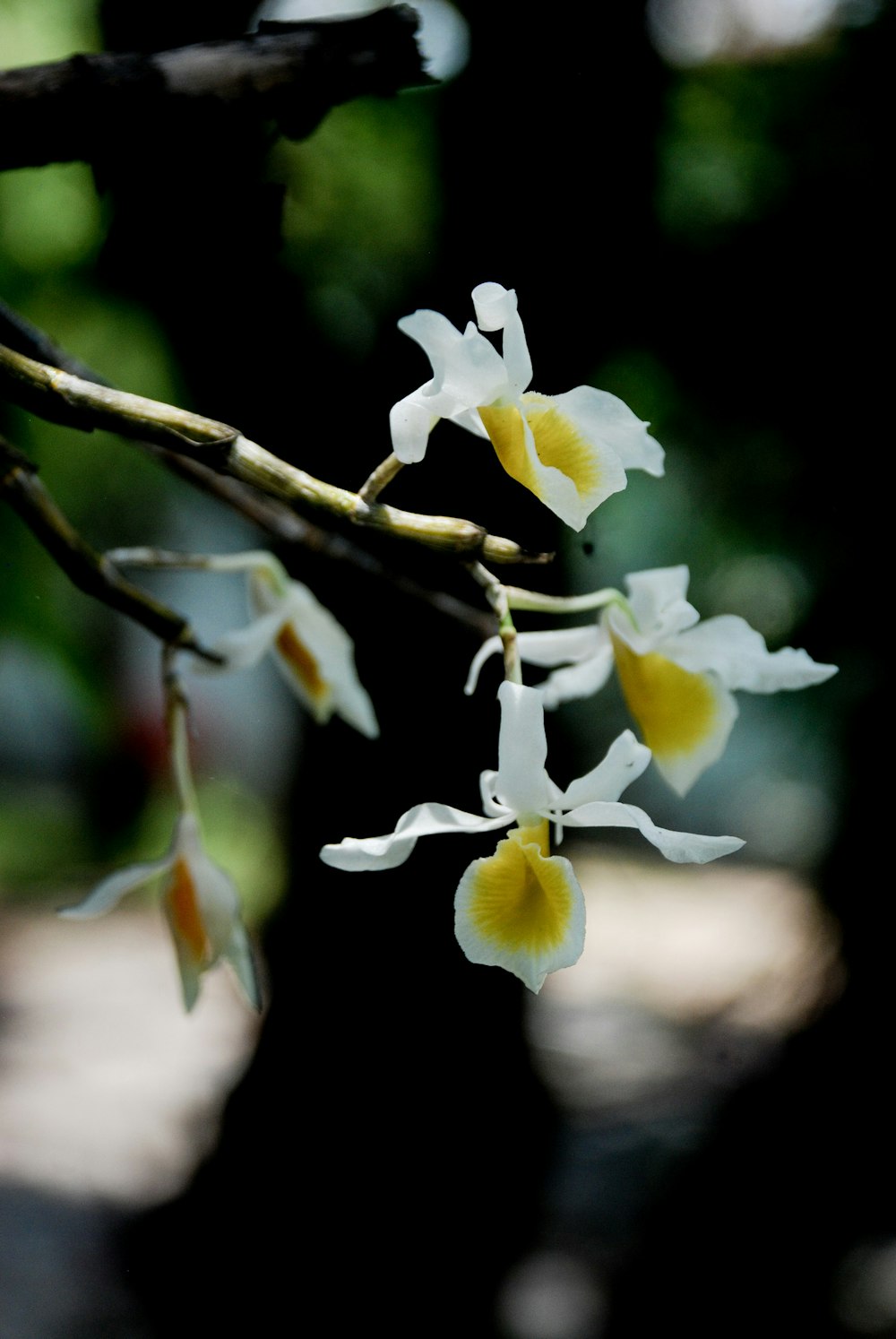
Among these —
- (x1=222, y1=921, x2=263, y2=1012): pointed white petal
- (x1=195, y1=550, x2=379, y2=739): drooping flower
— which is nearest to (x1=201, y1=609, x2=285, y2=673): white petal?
(x1=195, y1=550, x2=379, y2=739): drooping flower

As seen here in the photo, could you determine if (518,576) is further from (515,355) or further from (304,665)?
(515,355)

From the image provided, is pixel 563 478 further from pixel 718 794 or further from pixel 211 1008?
pixel 211 1008

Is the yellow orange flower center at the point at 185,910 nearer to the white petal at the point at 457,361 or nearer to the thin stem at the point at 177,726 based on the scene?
the thin stem at the point at 177,726

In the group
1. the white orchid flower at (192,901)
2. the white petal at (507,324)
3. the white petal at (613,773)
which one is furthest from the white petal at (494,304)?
the white orchid flower at (192,901)

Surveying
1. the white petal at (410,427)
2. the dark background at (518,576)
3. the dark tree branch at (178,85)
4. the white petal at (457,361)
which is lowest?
the dark background at (518,576)

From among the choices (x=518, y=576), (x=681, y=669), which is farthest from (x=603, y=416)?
(x=518, y=576)

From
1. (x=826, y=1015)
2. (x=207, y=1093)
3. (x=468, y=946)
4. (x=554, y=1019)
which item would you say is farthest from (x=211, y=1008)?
(x=468, y=946)
